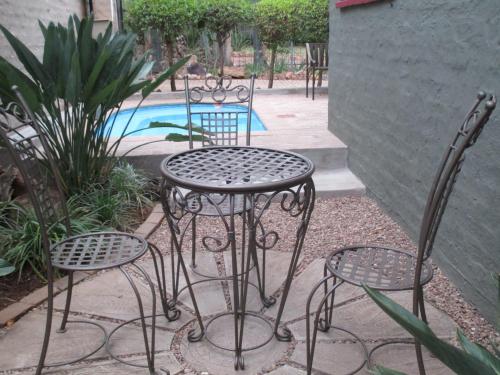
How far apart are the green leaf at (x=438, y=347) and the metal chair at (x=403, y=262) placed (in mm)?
676

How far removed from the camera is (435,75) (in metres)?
2.59

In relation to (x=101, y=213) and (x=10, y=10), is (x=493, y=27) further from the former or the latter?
(x=10, y=10)

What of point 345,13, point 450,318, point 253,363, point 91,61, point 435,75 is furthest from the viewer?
point 345,13

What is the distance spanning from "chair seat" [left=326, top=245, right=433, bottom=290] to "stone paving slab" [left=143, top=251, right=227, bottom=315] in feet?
2.45

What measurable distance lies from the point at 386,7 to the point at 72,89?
2135 millimetres

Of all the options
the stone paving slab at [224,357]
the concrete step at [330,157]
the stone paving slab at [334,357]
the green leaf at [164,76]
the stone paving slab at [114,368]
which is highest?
the green leaf at [164,76]

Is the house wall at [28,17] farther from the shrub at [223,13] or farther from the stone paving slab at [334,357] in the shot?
the stone paving slab at [334,357]

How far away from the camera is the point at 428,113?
2697 mm

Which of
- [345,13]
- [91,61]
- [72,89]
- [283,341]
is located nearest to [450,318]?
[283,341]

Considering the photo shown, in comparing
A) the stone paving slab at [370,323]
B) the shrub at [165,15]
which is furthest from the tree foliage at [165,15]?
the stone paving slab at [370,323]

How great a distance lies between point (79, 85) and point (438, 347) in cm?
260

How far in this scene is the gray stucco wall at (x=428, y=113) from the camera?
2.14 m

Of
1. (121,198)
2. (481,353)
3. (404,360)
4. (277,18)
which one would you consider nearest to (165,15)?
(277,18)

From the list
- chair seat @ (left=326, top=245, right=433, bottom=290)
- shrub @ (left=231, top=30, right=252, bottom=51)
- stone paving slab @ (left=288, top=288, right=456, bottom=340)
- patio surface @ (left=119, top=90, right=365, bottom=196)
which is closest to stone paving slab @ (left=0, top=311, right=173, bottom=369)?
stone paving slab @ (left=288, top=288, right=456, bottom=340)
